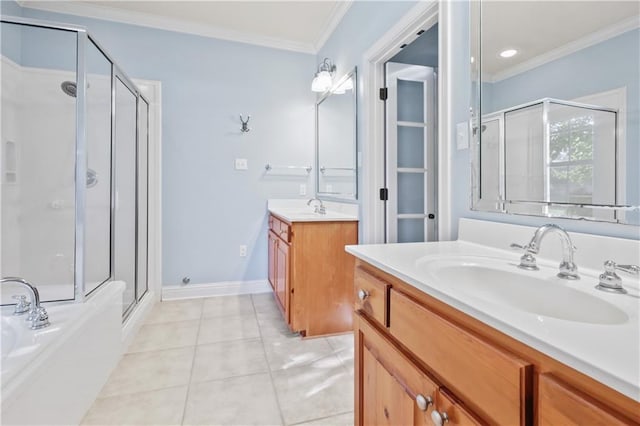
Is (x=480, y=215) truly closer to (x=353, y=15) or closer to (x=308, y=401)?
(x=308, y=401)

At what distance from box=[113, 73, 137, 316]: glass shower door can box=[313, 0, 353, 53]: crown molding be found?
1.74 meters

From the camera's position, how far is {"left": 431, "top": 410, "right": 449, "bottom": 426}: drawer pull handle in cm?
61

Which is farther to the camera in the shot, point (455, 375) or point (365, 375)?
point (365, 375)

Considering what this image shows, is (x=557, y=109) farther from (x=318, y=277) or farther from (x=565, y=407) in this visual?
(x=318, y=277)

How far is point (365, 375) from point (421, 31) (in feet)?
5.49

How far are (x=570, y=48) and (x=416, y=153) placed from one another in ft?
4.99

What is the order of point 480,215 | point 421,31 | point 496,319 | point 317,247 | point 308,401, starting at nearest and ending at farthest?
point 496,319 → point 480,215 → point 308,401 → point 421,31 → point 317,247

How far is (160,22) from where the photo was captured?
108 inches

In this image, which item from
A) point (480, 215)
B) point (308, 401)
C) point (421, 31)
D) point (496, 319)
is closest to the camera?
point (496, 319)

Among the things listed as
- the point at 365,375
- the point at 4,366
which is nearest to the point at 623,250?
the point at 365,375

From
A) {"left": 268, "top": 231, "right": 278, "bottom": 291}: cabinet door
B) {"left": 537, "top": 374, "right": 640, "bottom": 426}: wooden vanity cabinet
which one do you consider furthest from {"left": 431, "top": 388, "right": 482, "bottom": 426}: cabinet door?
{"left": 268, "top": 231, "right": 278, "bottom": 291}: cabinet door

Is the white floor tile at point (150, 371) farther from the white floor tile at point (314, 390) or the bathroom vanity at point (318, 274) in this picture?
the bathroom vanity at point (318, 274)

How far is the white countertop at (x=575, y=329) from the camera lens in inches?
14.2

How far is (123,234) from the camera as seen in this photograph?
2264 millimetres
